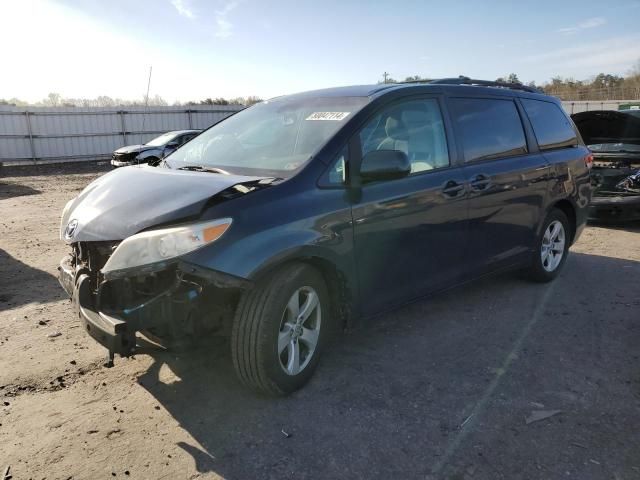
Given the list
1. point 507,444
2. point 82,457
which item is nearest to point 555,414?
point 507,444

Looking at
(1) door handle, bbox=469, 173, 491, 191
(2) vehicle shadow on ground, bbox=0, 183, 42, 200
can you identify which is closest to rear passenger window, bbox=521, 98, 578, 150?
(1) door handle, bbox=469, 173, 491, 191

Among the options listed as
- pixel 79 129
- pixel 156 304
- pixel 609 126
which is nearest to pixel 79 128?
pixel 79 129

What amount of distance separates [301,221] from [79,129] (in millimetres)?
21386

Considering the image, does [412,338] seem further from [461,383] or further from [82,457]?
[82,457]

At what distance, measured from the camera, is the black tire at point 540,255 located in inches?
199

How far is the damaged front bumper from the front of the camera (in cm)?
260

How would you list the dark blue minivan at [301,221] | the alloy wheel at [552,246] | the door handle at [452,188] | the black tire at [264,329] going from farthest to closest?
the alloy wheel at [552,246]
the door handle at [452,188]
the black tire at [264,329]
the dark blue minivan at [301,221]

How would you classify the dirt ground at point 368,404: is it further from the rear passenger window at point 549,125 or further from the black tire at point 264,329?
the rear passenger window at point 549,125

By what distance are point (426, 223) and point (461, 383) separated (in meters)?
1.13

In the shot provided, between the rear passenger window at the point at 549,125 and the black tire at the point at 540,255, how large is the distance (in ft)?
2.34

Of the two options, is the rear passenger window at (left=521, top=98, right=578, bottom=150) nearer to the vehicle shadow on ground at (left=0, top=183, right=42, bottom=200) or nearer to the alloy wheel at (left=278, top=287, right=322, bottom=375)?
the alloy wheel at (left=278, top=287, right=322, bottom=375)

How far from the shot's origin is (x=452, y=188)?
387 centimetres

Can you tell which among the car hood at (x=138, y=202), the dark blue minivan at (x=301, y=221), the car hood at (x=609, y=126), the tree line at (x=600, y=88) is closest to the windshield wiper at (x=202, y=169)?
the dark blue minivan at (x=301, y=221)

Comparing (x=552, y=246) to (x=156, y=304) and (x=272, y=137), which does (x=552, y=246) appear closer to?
(x=272, y=137)
